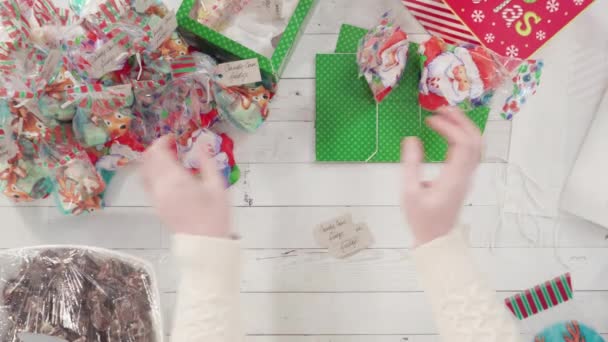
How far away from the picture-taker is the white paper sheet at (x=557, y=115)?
1255 millimetres

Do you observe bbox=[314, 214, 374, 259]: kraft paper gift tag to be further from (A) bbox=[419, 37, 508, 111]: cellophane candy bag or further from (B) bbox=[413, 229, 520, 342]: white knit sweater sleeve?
(B) bbox=[413, 229, 520, 342]: white knit sweater sleeve

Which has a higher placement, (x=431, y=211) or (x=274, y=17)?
(x=274, y=17)

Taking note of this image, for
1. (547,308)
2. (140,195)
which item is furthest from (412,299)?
(140,195)

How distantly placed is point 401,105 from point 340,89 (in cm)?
16

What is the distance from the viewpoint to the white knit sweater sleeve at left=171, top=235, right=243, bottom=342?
0.68 m

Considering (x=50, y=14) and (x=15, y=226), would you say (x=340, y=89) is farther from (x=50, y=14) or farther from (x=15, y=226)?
(x=15, y=226)

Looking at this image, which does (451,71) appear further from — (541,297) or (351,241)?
(541,297)

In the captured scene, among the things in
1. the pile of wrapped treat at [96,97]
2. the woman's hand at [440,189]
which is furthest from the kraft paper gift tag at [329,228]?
the woman's hand at [440,189]

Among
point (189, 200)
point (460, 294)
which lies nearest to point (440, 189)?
point (460, 294)

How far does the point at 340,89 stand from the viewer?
1243 mm

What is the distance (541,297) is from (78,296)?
1119 mm

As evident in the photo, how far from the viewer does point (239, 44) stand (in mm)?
1099

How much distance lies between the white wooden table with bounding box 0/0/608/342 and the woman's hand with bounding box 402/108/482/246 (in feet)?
1.90

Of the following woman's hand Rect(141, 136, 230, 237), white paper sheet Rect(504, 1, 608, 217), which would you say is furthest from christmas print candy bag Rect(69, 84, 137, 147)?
white paper sheet Rect(504, 1, 608, 217)
